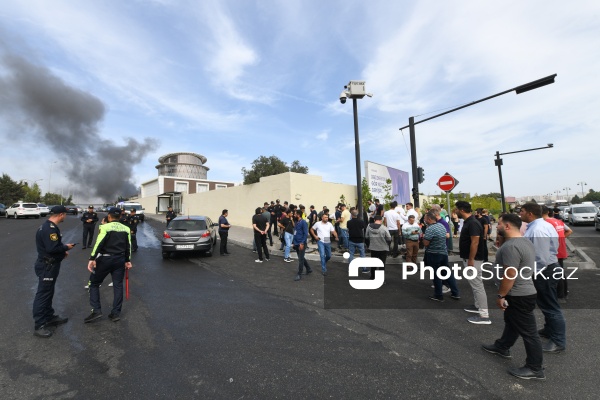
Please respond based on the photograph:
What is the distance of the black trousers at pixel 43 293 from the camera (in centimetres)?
396

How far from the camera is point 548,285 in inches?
139

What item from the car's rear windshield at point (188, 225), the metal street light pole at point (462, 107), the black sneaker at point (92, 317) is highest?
the metal street light pole at point (462, 107)

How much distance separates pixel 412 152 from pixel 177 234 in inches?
355

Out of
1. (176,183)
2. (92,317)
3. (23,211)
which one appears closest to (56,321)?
(92,317)

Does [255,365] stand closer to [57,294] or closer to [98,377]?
[98,377]

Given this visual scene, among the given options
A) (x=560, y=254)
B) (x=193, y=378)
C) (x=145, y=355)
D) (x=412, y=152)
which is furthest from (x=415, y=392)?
(x=412, y=152)

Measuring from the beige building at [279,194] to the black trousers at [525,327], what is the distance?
13.8 m

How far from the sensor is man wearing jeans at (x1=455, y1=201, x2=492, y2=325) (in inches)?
174

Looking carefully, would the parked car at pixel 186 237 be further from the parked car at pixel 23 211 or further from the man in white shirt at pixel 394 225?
the parked car at pixel 23 211

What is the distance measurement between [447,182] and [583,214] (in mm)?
18048

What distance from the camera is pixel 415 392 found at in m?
2.70

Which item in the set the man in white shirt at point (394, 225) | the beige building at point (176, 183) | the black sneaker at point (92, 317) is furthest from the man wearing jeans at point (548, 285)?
the beige building at point (176, 183)
